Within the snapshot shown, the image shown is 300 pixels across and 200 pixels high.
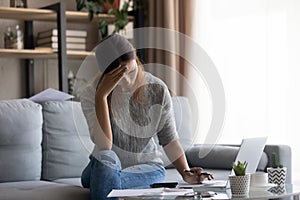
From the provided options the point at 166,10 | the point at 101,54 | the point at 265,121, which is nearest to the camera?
the point at 101,54

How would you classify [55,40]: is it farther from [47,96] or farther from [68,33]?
[47,96]

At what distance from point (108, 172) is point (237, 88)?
70.4 inches

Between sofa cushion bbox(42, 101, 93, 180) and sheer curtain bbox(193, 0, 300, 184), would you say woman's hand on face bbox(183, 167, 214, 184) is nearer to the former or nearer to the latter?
sofa cushion bbox(42, 101, 93, 180)

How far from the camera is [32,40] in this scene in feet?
15.2

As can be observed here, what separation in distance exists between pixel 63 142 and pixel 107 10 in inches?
68.1

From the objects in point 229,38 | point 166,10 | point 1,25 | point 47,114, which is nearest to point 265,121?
point 229,38

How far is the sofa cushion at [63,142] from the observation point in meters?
3.21

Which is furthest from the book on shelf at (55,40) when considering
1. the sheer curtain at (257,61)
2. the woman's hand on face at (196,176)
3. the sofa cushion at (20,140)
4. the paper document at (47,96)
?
the woman's hand on face at (196,176)

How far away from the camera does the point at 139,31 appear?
481cm

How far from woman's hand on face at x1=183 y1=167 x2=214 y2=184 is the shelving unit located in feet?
6.67

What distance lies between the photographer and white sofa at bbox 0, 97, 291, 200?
3.05 meters

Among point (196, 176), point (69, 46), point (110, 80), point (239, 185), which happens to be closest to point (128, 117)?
point (110, 80)

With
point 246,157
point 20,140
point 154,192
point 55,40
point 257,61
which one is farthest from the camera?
point 55,40

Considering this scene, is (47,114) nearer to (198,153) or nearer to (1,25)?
(198,153)
